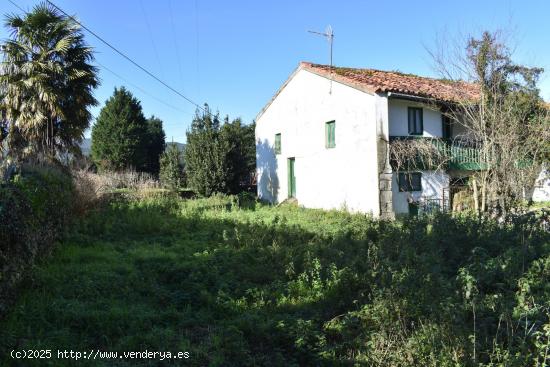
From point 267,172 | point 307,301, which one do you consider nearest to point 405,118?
point 267,172

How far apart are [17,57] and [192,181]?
9.36 m

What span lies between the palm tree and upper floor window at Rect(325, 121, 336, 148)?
8977 millimetres

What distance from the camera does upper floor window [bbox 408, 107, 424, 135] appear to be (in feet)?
49.3

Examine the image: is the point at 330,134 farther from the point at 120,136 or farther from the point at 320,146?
the point at 120,136

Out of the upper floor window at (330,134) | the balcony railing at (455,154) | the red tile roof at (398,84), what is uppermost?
the red tile roof at (398,84)

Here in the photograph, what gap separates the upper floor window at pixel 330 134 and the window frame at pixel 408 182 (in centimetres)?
310

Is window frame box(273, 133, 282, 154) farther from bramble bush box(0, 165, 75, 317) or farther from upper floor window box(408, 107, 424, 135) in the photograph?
bramble bush box(0, 165, 75, 317)

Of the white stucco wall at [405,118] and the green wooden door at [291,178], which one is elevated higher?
the white stucco wall at [405,118]

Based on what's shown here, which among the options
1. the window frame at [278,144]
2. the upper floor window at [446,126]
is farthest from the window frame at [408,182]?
the window frame at [278,144]

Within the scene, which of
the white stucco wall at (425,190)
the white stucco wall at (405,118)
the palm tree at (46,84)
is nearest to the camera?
the palm tree at (46,84)

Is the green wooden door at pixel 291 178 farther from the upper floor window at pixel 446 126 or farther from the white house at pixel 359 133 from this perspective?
the upper floor window at pixel 446 126

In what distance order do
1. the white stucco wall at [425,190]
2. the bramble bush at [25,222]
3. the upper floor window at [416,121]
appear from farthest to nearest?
1. the upper floor window at [416,121]
2. the white stucco wall at [425,190]
3. the bramble bush at [25,222]

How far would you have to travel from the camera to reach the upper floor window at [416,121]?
15031 millimetres

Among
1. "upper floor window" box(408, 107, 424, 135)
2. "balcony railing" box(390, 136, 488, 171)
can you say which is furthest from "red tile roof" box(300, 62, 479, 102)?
"balcony railing" box(390, 136, 488, 171)
